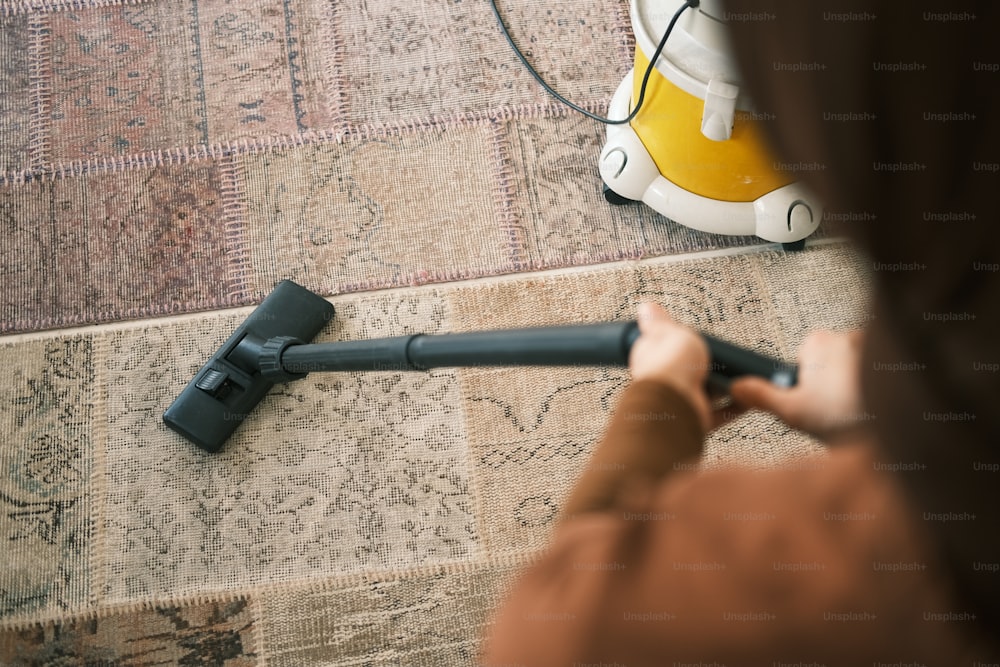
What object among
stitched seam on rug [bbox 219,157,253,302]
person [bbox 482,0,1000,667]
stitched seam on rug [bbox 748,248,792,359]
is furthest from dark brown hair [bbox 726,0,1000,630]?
stitched seam on rug [bbox 219,157,253,302]

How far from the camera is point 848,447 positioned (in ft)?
1.72

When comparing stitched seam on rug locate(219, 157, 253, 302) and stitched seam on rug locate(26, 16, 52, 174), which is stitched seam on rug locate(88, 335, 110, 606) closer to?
stitched seam on rug locate(219, 157, 253, 302)

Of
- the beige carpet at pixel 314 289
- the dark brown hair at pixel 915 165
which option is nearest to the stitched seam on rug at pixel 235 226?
the beige carpet at pixel 314 289

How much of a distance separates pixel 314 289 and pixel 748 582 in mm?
935

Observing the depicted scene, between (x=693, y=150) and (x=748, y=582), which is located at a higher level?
(x=748, y=582)

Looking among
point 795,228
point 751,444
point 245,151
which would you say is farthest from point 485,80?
point 751,444

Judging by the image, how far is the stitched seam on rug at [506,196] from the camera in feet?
4.39

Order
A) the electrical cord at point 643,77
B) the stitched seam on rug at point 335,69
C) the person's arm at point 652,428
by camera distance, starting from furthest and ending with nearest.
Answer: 1. the stitched seam on rug at point 335,69
2. the electrical cord at point 643,77
3. the person's arm at point 652,428

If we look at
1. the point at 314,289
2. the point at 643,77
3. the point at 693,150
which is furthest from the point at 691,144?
the point at 314,289

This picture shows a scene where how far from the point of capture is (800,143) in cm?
34

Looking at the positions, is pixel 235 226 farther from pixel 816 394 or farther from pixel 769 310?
pixel 816 394

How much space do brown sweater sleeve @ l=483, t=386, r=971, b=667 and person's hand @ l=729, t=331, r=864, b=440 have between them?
0.13 m

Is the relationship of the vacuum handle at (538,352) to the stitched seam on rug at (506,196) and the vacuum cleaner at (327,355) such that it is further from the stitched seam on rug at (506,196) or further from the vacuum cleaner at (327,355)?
the stitched seam on rug at (506,196)

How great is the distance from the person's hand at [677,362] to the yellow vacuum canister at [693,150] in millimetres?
542
